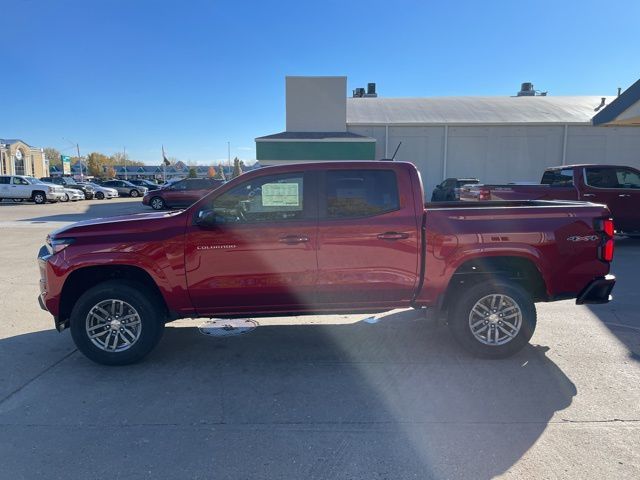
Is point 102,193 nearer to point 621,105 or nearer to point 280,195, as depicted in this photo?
point 621,105

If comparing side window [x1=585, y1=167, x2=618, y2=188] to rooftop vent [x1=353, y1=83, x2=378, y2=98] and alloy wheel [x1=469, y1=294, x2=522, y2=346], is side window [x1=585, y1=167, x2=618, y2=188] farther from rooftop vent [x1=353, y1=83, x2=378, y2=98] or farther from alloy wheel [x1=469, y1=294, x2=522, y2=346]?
rooftop vent [x1=353, y1=83, x2=378, y2=98]

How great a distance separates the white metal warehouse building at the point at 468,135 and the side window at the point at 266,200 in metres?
18.2

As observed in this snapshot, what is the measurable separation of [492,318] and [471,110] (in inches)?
953

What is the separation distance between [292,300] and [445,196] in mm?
17299

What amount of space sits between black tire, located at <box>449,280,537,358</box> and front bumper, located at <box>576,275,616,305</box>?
22.8 inches

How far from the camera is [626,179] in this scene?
1078 centimetres

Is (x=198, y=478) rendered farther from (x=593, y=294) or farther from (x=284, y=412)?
(x=593, y=294)

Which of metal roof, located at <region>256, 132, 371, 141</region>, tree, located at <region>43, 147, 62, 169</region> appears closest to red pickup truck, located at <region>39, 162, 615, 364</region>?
metal roof, located at <region>256, 132, 371, 141</region>

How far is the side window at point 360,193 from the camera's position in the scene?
4320mm

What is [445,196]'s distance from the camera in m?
20.3

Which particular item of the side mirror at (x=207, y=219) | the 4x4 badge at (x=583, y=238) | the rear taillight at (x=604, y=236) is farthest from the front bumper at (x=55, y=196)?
the rear taillight at (x=604, y=236)

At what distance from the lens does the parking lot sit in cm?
284

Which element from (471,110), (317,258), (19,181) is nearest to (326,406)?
(317,258)

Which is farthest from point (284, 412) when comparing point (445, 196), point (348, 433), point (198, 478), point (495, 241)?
point (445, 196)
